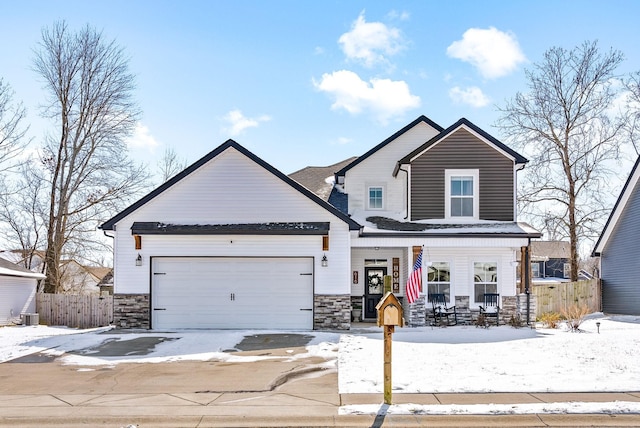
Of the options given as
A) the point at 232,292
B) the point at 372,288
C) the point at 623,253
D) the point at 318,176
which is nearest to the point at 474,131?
the point at 372,288

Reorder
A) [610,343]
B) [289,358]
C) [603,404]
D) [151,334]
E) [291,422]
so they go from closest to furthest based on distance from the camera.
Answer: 1. [291,422]
2. [603,404]
3. [289,358]
4. [610,343]
5. [151,334]

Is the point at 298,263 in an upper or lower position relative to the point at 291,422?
upper

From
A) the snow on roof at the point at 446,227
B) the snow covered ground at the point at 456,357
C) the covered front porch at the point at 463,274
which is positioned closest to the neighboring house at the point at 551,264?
the covered front porch at the point at 463,274

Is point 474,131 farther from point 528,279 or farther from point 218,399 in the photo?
point 218,399

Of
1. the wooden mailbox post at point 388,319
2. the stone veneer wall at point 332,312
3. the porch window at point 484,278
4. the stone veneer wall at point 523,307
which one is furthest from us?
the porch window at point 484,278

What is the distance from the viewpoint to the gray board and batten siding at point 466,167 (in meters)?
20.0

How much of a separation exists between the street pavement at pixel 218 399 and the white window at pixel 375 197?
423 inches

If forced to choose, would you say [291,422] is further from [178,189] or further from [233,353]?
[178,189]

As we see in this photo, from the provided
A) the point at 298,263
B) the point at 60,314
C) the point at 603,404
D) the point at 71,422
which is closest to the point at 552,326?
the point at 298,263

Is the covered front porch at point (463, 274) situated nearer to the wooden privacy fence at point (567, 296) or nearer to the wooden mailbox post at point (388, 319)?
the wooden privacy fence at point (567, 296)

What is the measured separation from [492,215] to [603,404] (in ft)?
39.8

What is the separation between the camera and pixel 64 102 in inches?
1224

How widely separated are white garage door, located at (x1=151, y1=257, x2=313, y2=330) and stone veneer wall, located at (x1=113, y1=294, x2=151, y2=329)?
24 centimetres

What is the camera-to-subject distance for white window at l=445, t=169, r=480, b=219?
20.0 m
